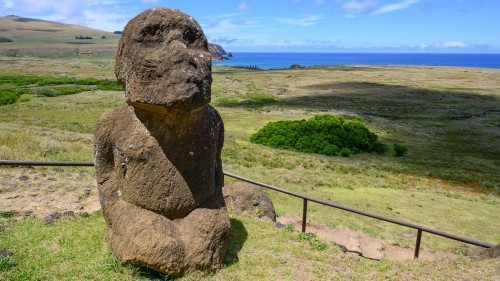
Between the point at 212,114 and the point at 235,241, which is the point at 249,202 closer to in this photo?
the point at 235,241

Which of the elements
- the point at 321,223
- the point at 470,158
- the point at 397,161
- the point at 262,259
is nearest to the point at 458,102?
the point at 470,158

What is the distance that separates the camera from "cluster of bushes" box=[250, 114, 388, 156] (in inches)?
1049

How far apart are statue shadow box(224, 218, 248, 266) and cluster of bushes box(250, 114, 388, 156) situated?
18.6 meters

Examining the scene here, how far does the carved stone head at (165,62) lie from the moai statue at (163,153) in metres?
0.01

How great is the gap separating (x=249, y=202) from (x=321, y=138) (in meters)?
18.5

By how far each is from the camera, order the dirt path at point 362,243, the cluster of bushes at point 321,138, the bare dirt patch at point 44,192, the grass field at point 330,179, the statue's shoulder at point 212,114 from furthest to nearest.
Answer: the cluster of bushes at point 321,138, the dirt path at point 362,243, the bare dirt patch at point 44,192, the grass field at point 330,179, the statue's shoulder at point 212,114

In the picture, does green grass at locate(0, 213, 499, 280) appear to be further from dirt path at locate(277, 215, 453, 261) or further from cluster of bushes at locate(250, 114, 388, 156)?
cluster of bushes at locate(250, 114, 388, 156)

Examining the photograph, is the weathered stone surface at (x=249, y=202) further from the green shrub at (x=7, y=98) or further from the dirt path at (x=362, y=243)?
the green shrub at (x=7, y=98)

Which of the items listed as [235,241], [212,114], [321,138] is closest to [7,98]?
[321,138]

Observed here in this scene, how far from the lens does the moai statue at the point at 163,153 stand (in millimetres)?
5422

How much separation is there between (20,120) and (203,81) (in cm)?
2590

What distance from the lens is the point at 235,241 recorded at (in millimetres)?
7371

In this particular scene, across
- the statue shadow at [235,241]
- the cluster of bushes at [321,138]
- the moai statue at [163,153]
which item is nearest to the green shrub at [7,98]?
the cluster of bushes at [321,138]

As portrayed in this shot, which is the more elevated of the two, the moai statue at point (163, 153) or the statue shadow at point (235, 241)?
the moai statue at point (163, 153)
